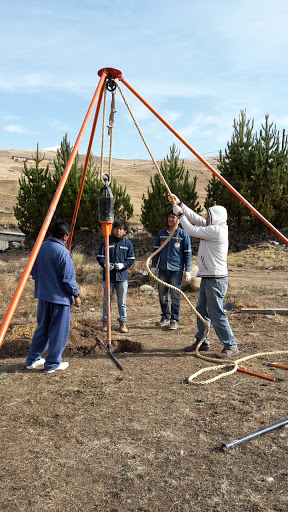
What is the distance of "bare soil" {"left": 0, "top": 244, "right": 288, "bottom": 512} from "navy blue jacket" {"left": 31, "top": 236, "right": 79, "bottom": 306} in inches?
35.3

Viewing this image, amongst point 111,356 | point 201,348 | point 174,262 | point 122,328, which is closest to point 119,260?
point 174,262

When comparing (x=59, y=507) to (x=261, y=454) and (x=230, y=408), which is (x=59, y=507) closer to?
(x=261, y=454)

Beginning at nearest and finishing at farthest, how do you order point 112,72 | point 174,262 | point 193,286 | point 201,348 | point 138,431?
point 138,431 < point 112,72 < point 201,348 < point 174,262 < point 193,286

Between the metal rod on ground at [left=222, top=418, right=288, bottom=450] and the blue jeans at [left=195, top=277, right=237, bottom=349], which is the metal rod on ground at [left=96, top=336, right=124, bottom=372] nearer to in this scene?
the blue jeans at [left=195, top=277, right=237, bottom=349]

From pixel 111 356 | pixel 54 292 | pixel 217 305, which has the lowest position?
pixel 111 356

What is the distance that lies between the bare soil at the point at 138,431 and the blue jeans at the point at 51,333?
19cm

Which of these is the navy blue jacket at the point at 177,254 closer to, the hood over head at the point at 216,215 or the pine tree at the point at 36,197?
the hood over head at the point at 216,215

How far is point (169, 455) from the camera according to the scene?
3.07 metres

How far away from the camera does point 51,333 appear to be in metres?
4.69

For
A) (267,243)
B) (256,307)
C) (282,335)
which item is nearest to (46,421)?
(282,335)

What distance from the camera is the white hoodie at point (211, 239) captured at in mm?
5062

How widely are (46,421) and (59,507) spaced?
3.80 ft

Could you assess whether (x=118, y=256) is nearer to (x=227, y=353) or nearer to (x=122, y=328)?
(x=122, y=328)

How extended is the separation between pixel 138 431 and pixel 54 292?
6.10 ft
